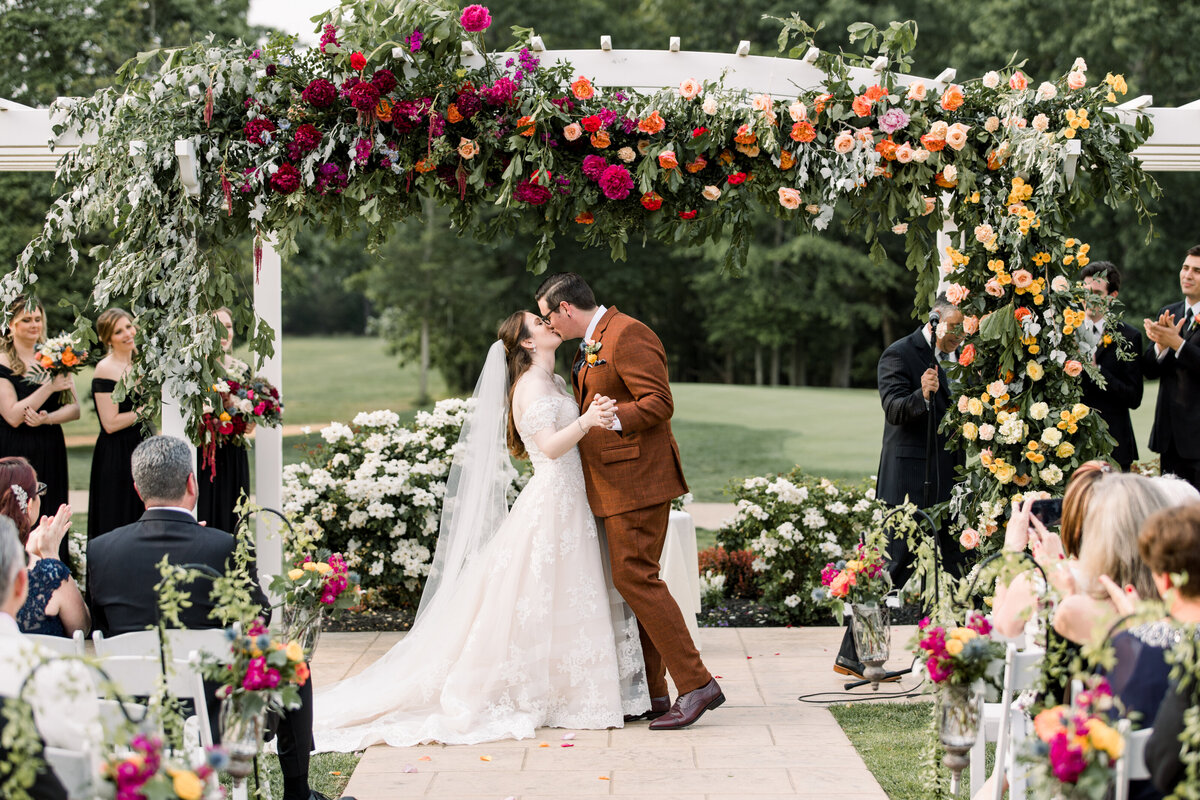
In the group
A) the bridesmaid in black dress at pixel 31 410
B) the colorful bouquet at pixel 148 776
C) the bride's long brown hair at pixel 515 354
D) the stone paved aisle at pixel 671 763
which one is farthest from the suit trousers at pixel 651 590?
the bridesmaid in black dress at pixel 31 410

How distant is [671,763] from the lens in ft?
14.0

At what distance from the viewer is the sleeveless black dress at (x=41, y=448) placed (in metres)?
6.05

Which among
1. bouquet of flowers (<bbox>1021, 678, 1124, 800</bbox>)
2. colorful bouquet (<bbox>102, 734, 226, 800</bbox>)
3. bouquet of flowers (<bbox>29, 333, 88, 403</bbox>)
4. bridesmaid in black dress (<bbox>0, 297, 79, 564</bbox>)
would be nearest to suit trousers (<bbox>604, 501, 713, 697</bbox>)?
bouquet of flowers (<bbox>1021, 678, 1124, 800</bbox>)

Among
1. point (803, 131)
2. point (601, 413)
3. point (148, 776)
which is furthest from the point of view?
point (803, 131)

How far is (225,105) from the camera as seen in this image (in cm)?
488

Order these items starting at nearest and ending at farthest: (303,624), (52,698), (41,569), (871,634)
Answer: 1. (52,698)
2. (41,569)
3. (303,624)
4. (871,634)

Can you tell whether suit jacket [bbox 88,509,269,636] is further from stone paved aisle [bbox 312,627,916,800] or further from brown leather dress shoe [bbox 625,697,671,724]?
brown leather dress shoe [bbox 625,697,671,724]

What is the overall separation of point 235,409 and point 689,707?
250 cm

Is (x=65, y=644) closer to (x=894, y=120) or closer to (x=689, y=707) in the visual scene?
(x=689, y=707)

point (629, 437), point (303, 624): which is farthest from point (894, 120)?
point (303, 624)

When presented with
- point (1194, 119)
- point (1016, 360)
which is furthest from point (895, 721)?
point (1194, 119)

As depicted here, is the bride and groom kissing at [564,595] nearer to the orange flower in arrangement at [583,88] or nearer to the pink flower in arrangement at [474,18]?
the orange flower in arrangement at [583,88]

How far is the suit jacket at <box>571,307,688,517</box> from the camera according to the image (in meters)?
4.67

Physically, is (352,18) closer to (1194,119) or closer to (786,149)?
(786,149)
